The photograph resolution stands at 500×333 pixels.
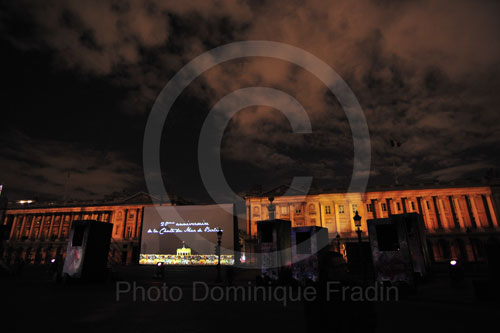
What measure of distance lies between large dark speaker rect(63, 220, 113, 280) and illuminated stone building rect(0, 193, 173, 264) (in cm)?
5048

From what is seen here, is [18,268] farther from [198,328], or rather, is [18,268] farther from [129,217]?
[129,217]

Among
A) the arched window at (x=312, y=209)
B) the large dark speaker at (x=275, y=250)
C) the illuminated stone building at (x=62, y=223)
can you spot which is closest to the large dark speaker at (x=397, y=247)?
the large dark speaker at (x=275, y=250)

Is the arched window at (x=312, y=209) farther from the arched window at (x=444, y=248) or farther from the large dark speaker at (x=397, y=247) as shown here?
the large dark speaker at (x=397, y=247)

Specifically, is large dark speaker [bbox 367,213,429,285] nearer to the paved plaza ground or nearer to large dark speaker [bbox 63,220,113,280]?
the paved plaza ground

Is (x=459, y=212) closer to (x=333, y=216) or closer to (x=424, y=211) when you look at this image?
(x=424, y=211)

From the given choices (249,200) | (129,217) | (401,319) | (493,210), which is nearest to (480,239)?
(493,210)

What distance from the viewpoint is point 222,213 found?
46.7m

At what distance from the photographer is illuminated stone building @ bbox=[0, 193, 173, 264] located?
66688 millimetres

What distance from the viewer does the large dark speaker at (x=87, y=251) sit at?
17.5 meters

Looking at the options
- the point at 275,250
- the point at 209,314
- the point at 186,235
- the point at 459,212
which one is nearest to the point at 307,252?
the point at 275,250

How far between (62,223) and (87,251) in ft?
237

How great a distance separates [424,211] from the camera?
56406 mm

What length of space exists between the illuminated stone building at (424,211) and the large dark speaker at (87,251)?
43343 millimetres

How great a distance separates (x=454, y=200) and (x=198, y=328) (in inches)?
2656
